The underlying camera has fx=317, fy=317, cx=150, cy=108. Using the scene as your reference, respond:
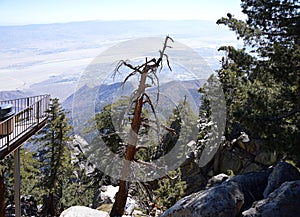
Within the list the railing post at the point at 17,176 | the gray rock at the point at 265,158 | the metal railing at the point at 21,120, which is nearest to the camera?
the metal railing at the point at 21,120

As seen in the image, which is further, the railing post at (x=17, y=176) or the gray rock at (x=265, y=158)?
the gray rock at (x=265, y=158)

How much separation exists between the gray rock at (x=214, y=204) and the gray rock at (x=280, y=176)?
0.62m

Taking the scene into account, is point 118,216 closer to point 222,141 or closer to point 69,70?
point 222,141

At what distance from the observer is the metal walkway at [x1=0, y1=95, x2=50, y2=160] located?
7.51 metres

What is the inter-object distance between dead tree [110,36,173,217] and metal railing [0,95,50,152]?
2.85 metres

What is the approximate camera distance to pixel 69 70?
357 feet

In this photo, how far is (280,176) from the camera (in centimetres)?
569

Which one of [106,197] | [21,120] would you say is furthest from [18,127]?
[106,197]

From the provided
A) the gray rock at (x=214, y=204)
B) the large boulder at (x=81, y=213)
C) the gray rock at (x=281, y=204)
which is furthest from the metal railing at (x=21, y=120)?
the gray rock at (x=281, y=204)

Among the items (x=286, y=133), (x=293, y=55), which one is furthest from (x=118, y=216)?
(x=293, y=55)

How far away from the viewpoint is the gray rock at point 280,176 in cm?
558

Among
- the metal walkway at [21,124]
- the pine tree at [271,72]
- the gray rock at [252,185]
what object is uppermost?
the pine tree at [271,72]

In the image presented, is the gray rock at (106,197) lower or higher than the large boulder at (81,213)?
lower

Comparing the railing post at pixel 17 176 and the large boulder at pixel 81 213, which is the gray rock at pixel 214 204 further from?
the railing post at pixel 17 176
